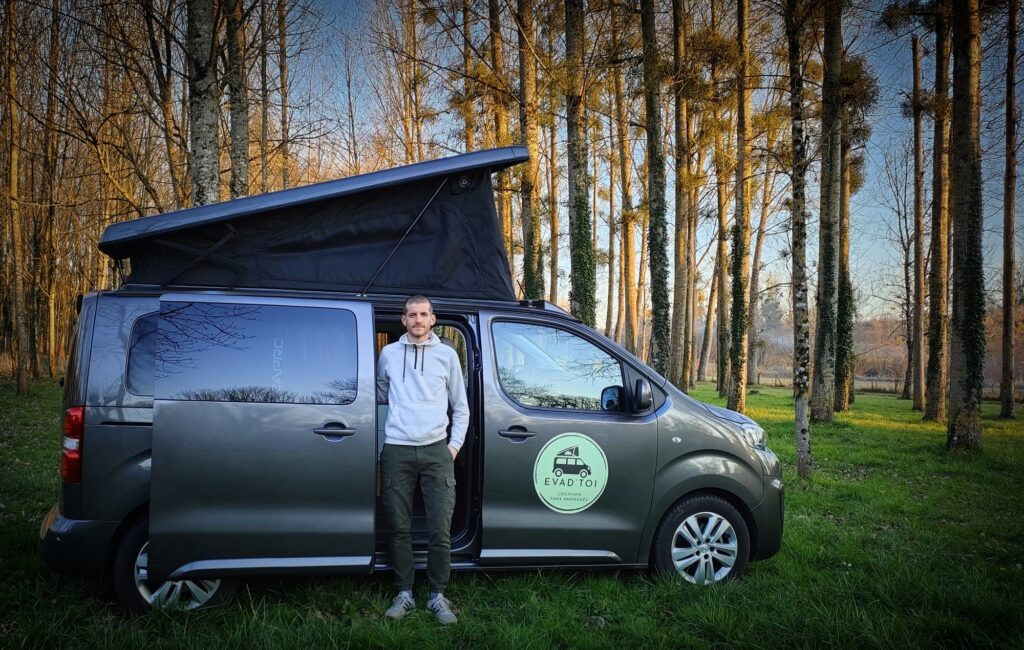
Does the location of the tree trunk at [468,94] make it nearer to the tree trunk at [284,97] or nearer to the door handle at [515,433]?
the tree trunk at [284,97]

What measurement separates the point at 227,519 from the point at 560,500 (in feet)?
6.57

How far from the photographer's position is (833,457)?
9.41 m

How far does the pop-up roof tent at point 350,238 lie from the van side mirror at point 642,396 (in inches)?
44.3

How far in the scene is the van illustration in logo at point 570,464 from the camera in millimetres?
3873

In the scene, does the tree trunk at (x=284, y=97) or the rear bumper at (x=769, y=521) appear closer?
the rear bumper at (x=769, y=521)

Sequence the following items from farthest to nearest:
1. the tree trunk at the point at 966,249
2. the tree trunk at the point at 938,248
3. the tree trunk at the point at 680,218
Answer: the tree trunk at the point at 680,218, the tree trunk at the point at 938,248, the tree trunk at the point at 966,249

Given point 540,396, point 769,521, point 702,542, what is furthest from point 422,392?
point 769,521

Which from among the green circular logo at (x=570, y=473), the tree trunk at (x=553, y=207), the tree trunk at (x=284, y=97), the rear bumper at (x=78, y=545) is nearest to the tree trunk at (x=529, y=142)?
the tree trunk at (x=553, y=207)

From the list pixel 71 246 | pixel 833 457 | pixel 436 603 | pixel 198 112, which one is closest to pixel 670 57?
pixel 833 457

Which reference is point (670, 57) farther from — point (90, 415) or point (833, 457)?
point (90, 415)

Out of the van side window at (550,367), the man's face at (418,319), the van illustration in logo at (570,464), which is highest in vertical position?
the man's face at (418,319)

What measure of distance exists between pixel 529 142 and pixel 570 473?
900cm

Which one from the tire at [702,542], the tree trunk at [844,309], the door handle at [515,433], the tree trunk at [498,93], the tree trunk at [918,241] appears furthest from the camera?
the tree trunk at [918,241]

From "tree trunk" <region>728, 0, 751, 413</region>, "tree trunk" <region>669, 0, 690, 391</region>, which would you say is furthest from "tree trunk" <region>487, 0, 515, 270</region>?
"tree trunk" <region>728, 0, 751, 413</region>
